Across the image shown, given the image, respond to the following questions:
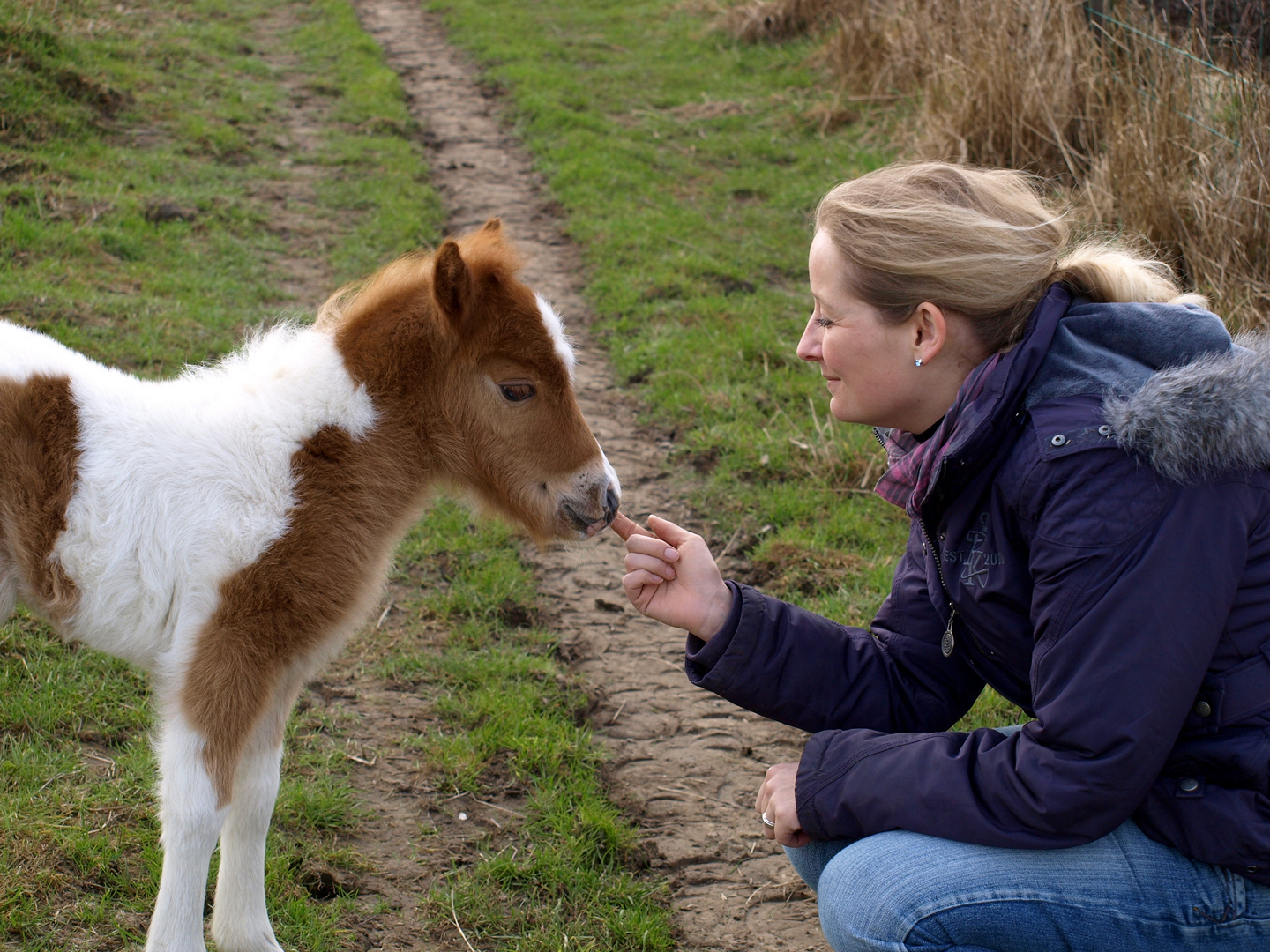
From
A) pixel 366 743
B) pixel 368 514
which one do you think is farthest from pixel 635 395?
pixel 368 514

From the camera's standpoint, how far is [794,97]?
11000mm

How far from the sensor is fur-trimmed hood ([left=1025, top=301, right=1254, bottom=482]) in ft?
6.07

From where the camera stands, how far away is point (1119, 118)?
20.2 feet

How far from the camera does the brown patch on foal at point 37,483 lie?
240 centimetres

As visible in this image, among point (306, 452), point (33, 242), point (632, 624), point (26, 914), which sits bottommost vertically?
point (632, 624)

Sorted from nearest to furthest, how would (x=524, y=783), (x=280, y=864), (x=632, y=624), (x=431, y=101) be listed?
(x=280, y=864)
(x=524, y=783)
(x=632, y=624)
(x=431, y=101)

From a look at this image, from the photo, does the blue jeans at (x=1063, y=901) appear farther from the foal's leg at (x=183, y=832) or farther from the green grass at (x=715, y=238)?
the green grass at (x=715, y=238)

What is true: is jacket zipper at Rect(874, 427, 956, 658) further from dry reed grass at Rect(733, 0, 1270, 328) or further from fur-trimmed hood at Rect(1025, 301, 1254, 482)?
dry reed grass at Rect(733, 0, 1270, 328)

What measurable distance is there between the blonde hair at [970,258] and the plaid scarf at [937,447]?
0.53ft

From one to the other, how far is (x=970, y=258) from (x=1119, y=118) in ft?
15.8

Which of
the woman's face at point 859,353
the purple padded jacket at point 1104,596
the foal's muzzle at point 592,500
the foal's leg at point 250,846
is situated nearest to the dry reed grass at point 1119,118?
the woman's face at point 859,353

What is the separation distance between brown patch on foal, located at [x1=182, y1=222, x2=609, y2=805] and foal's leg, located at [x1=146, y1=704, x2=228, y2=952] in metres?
0.04

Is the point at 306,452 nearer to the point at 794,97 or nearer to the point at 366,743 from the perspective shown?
the point at 366,743

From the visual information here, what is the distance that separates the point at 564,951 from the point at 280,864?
Result: 875mm
